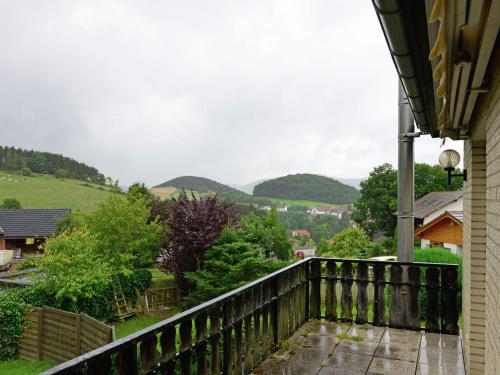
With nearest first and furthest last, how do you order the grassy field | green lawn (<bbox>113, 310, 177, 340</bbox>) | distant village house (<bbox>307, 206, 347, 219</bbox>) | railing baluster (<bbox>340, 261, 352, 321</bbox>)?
railing baluster (<bbox>340, 261, 352, 321</bbox>), green lawn (<bbox>113, 310, 177, 340</bbox>), the grassy field, distant village house (<bbox>307, 206, 347, 219</bbox>)

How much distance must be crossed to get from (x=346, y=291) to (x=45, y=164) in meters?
82.4

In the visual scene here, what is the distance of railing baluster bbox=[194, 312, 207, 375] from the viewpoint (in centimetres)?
290

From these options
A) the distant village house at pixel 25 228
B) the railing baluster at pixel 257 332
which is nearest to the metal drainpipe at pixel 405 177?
the railing baluster at pixel 257 332

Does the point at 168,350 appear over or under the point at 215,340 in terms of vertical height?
over

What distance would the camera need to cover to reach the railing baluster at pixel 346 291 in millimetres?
5371

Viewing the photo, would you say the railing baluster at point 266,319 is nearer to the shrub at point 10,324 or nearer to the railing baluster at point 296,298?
the railing baluster at point 296,298

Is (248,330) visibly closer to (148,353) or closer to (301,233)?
(148,353)

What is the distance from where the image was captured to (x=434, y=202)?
32.2 m

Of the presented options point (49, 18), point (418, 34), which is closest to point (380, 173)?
point (49, 18)

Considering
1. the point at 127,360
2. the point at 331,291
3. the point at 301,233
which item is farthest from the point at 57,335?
the point at 301,233

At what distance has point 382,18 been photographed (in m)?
1.68

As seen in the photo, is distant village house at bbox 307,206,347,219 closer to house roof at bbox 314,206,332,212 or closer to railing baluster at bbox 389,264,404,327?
house roof at bbox 314,206,332,212

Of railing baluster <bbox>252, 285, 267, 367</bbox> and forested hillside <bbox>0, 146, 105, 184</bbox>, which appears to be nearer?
railing baluster <bbox>252, 285, 267, 367</bbox>

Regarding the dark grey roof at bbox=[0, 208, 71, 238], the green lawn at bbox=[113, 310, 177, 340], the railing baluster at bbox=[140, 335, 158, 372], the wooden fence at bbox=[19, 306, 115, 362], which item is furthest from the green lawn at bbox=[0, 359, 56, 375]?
the dark grey roof at bbox=[0, 208, 71, 238]
